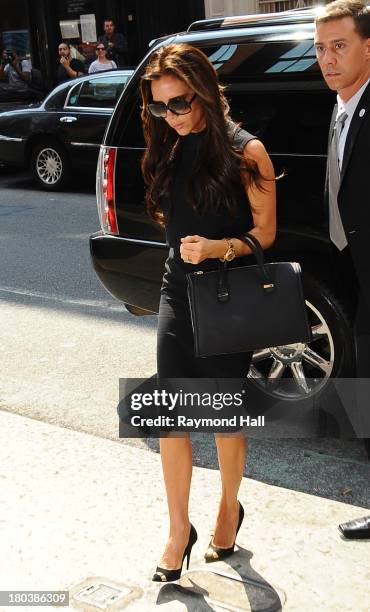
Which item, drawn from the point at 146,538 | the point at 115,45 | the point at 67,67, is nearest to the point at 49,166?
the point at 67,67

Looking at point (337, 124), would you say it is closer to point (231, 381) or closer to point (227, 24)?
point (231, 381)

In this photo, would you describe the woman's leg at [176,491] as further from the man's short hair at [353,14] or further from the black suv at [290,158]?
the man's short hair at [353,14]

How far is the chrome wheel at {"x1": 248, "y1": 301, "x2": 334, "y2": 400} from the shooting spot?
443 centimetres

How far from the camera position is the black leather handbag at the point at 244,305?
3119 mm

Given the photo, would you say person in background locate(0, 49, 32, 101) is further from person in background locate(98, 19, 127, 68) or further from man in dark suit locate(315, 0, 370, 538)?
man in dark suit locate(315, 0, 370, 538)

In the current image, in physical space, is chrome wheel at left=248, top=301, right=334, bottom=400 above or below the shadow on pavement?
above

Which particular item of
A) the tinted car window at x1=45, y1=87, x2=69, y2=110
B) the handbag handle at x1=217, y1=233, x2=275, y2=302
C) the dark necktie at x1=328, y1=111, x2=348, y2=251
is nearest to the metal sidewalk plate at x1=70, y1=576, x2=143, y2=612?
the handbag handle at x1=217, y1=233, x2=275, y2=302

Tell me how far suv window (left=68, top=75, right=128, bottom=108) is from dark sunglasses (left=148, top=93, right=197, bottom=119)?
29.1 ft

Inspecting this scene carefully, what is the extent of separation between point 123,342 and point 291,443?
6.19 feet

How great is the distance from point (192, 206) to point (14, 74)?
17.9 metres

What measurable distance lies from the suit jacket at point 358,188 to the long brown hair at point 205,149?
347mm

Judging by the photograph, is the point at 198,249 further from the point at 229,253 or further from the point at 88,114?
the point at 88,114

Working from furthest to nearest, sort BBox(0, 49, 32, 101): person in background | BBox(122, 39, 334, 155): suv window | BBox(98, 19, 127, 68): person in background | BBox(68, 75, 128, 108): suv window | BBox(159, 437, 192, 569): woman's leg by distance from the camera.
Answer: BBox(0, 49, 32, 101): person in background < BBox(98, 19, 127, 68): person in background < BBox(68, 75, 128, 108): suv window < BBox(122, 39, 334, 155): suv window < BBox(159, 437, 192, 569): woman's leg

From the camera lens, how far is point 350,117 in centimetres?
330
